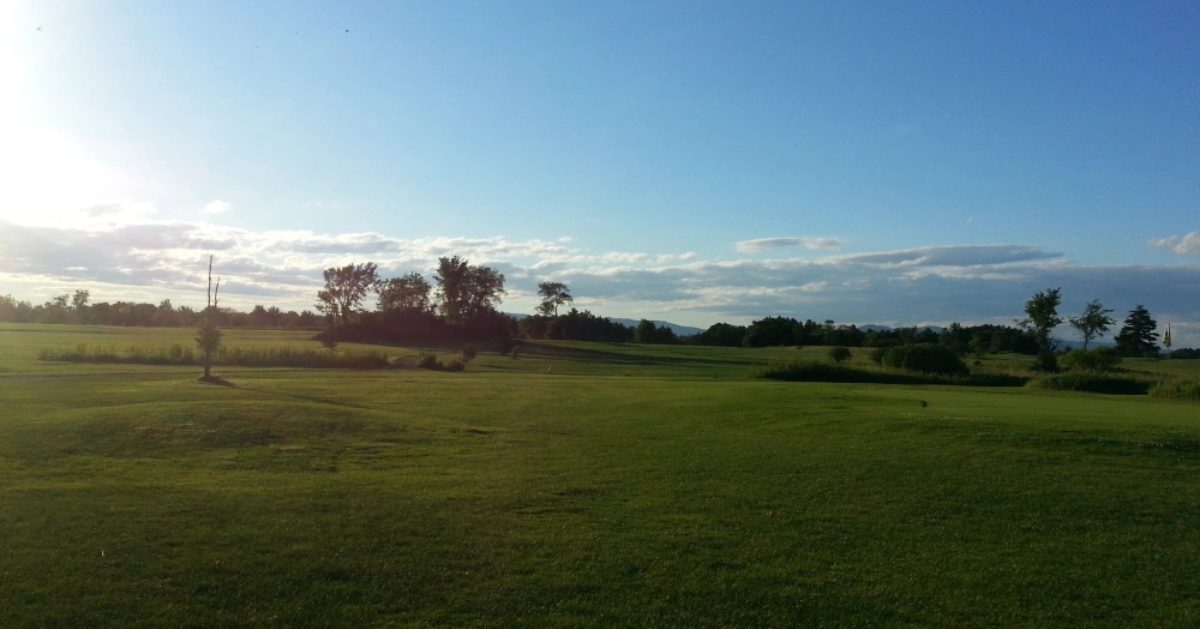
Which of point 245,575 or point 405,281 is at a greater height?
point 405,281

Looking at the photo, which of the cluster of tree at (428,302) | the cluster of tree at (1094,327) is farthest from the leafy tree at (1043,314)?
the cluster of tree at (428,302)

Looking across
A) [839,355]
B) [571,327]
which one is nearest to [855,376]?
[839,355]

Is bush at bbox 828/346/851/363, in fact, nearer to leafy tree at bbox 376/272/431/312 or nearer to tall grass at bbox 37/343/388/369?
tall grass at bbox 37/343/388/369

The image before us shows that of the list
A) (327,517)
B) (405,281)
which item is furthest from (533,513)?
(405,281)

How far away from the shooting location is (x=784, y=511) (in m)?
12.2

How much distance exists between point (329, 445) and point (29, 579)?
Answer: 381 inches

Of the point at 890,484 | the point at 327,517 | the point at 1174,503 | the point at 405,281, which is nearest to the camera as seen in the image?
the point at 327,517

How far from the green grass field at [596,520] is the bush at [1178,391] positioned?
20224 millimetres

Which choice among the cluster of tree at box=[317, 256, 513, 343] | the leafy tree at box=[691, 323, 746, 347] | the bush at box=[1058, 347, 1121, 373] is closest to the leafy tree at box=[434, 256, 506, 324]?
the cluster of tree at box=[317, 256, 513, 343]

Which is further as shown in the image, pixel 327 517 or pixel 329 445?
pixel 329 445

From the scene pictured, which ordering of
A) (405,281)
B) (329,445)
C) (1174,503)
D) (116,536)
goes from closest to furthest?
(116,536), (1174,503), (329,445), (405,281)

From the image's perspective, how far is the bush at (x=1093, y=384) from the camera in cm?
4800

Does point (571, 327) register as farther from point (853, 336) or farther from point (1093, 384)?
point (1093, 384)

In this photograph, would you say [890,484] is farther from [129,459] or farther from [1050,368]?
[1050,368]
